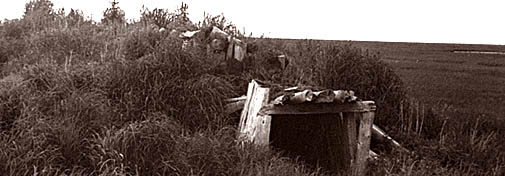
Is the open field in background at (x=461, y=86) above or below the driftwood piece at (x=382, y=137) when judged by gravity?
below

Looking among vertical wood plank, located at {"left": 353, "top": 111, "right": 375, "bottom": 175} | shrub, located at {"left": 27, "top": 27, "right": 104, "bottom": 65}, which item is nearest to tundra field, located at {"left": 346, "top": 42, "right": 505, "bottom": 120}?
vertical wood plank, located at {"left": 353, "top": 111, "right": 375, "bottom": 175}

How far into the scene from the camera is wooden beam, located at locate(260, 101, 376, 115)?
9.30 metres

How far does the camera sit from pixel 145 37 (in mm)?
12047

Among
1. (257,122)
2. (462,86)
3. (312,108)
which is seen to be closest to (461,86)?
(462,86)

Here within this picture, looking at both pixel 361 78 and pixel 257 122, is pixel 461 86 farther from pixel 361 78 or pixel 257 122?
pixel 257 122

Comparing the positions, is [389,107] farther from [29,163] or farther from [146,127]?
[29,163]

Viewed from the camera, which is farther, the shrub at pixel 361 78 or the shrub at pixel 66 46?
the shrub at pixel 361 78

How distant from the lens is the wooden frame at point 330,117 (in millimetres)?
9281

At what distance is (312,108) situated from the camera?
9492 millimetres

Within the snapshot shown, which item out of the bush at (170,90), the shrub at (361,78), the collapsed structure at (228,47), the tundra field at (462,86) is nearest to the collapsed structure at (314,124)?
the bush at (170,90)

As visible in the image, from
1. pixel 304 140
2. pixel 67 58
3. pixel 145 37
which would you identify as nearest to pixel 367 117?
pixel 304 140

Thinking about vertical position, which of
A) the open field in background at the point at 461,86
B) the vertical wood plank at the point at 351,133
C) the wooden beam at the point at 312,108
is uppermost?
the wooden beam at the point at 312,108

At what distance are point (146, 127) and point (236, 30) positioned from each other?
252 inches

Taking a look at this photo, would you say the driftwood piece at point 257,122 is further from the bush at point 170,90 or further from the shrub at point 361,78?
the shrub at point 361,78
